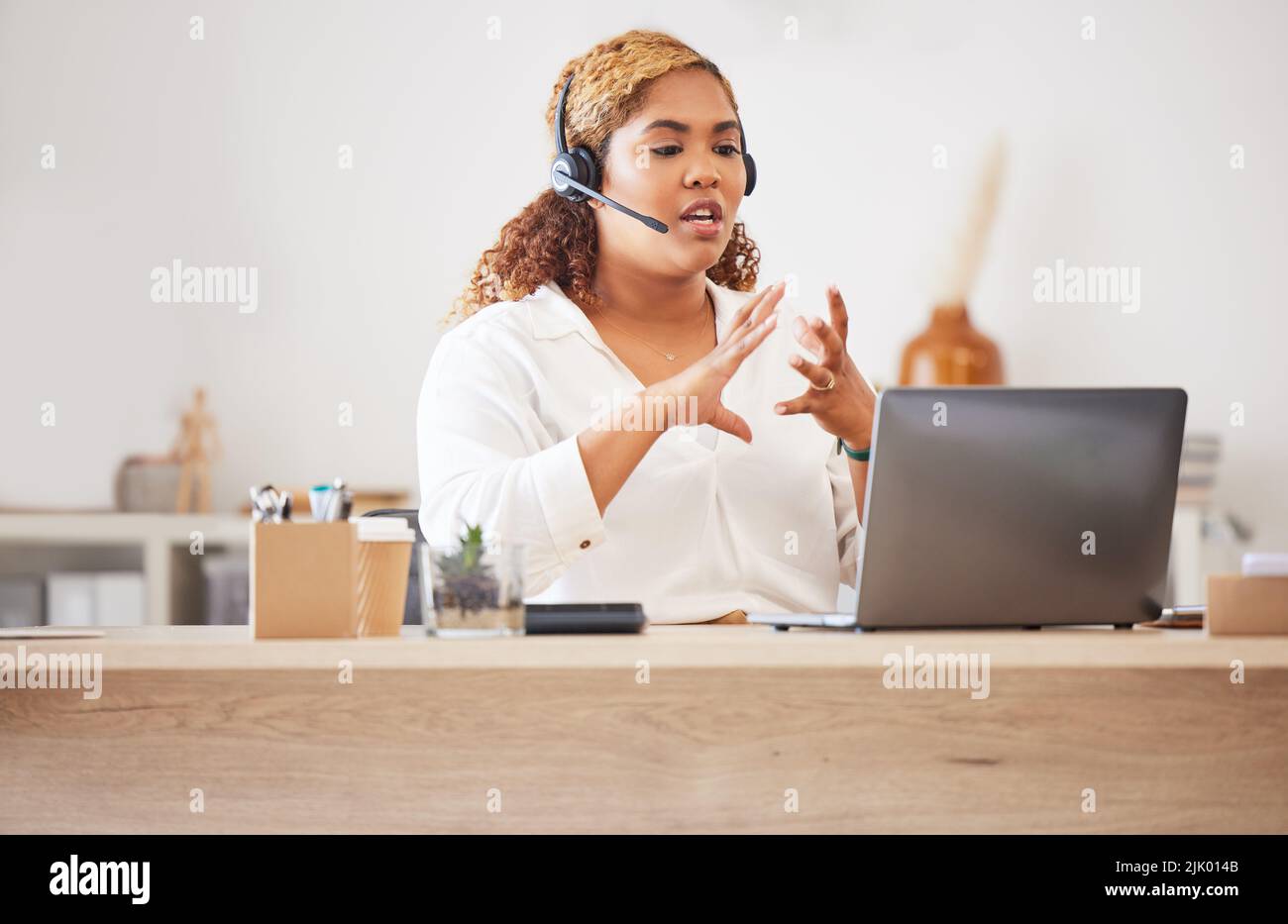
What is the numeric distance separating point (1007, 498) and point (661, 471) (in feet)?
2.71

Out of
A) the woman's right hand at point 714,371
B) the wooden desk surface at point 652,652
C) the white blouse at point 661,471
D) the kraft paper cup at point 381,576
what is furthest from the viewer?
the white blouse at point 661,471

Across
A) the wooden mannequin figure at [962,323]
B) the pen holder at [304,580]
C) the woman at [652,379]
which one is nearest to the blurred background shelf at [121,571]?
the woman at [652,379]

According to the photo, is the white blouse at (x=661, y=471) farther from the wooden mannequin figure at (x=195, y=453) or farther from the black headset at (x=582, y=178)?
the wooden mannequin figure at (x=195, y=453)

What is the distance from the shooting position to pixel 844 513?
1975mm

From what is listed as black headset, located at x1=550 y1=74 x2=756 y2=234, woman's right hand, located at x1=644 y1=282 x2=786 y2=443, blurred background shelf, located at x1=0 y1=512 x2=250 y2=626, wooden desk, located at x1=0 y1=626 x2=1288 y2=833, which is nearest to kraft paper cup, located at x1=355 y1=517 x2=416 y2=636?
wooden desk, located at x1=0 y1=626 x2=1288 y2=833

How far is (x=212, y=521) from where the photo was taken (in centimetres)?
327

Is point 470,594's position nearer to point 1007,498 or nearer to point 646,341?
point 1007,498

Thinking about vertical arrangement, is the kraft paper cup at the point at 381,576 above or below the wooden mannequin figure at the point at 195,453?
below

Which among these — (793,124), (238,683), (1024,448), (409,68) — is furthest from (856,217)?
(238,683)

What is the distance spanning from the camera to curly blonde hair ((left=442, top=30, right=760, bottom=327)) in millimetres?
1987

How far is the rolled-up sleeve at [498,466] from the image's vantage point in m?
1.48

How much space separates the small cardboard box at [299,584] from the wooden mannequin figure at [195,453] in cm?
236

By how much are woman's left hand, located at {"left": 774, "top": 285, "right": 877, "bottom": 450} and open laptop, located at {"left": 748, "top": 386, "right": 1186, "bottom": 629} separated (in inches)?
14.4

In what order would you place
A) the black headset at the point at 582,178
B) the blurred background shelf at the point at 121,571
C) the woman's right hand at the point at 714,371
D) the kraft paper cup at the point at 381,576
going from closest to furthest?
the kraft paper cup at the point at 381,576, the woman's right hand at the point at 714,371, the black headset at the point at 582,178, the blurred background shelf at the point at 121,571
